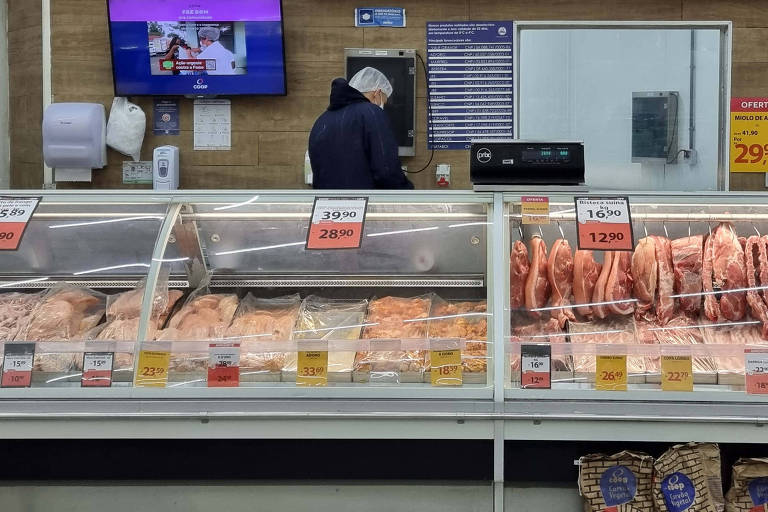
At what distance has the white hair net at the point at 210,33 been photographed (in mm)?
5340

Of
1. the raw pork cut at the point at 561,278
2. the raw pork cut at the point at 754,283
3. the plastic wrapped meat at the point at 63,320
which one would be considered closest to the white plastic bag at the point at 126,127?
the plastic wrapped meat at the point at 63,320

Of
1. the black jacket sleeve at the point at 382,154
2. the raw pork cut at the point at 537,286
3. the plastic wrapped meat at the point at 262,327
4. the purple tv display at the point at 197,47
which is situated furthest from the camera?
the purple tv display at the point at 197,47

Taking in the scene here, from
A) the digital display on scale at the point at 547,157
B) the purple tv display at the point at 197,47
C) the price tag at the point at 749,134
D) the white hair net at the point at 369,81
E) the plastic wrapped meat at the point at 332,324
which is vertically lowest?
the plastic wrapped meat at the point at 332,324

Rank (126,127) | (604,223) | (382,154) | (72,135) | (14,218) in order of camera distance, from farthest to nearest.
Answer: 1. (126,127)
2. (72,135)
3. (382,154)
4. (14,218)
5. (604,223)

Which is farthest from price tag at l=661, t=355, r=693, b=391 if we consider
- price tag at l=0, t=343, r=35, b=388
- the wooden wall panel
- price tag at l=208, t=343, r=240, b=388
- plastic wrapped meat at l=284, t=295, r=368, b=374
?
the wooden wall panel

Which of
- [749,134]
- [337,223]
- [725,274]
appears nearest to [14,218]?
[337,223]

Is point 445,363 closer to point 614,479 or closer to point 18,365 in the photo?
point 614,479

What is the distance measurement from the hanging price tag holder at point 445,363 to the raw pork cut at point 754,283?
1.08 meters

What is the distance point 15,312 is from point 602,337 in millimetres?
2134

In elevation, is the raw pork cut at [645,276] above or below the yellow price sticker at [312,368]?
above

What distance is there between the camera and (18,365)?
2.74m

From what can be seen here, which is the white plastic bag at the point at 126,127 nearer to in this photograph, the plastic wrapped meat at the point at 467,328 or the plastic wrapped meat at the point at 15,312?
the plastic wrapped meat at the point at 15,312

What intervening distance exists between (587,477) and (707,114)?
368 centimetres

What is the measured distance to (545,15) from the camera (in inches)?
213
